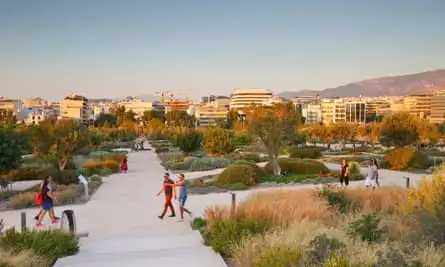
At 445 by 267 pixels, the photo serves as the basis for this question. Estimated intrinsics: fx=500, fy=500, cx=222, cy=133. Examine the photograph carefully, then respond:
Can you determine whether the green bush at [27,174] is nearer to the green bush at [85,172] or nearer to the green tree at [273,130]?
the green bush at [85,172]

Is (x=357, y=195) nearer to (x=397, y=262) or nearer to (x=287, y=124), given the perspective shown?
(x=397, y=262)

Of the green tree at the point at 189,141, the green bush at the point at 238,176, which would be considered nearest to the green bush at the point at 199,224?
the green bush at the point at 238,176

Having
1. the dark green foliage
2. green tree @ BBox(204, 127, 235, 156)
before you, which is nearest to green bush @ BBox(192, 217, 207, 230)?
the dark green foliage

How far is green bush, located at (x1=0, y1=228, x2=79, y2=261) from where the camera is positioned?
32.1ft

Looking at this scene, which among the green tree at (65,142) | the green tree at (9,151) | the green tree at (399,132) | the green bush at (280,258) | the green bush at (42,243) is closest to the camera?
the green bush at (280,258)

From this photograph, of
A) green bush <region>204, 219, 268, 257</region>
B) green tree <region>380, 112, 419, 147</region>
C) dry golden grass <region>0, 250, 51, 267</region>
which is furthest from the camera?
green tree <region>380, 112, 419, 147</region>

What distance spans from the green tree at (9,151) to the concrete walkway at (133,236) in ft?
17.6

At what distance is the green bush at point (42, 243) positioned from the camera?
9.79 meters

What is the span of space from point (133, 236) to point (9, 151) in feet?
46.2

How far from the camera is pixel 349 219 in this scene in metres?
11.6

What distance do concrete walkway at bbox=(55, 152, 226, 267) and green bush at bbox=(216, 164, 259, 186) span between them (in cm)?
327

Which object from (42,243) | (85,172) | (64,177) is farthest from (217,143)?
(42,243)

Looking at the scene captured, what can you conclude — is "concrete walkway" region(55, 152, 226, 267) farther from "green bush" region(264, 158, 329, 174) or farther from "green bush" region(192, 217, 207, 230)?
"green bush" region(264, 158, 329, 174)

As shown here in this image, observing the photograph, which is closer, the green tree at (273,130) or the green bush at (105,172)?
the green tree at (273,130)
